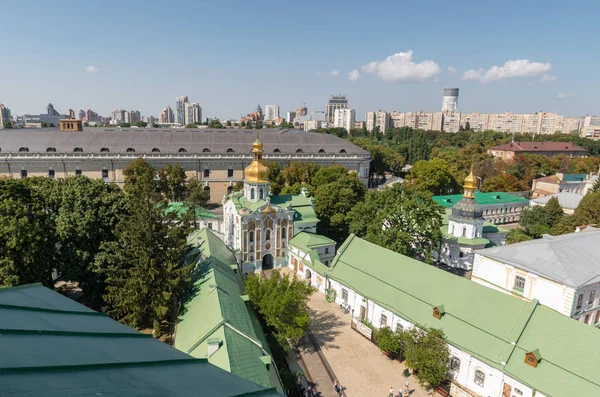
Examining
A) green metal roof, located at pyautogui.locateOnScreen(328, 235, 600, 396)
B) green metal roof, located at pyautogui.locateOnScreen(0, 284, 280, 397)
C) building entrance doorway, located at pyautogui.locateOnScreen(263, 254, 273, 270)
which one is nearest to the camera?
Result: green metal roof, located at pyautogui.locateOnScreen(0, 284, 280, 397)

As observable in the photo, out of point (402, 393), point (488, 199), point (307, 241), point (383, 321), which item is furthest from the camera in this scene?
point (488, 199)

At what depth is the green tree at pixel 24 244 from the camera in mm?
22781

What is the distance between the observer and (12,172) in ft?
213

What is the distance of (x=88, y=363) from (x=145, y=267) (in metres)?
20.8

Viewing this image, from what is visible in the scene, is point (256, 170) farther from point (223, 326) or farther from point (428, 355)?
point (428, 355)

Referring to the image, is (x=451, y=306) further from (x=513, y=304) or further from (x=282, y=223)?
(x=282, y=223)

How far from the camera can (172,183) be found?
60.4 metres

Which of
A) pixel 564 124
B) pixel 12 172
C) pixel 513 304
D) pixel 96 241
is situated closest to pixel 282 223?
pixel 96 241

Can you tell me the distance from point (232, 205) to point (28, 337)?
114 feet

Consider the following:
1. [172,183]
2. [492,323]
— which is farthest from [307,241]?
[172,183]

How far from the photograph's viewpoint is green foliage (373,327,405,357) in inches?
1017

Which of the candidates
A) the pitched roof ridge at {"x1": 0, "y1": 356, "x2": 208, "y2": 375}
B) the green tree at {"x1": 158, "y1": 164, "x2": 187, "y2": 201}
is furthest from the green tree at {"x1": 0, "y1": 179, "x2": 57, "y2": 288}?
the green tree at {"x1": 158, "y1": 164, "x2": 187, "y2": 201}

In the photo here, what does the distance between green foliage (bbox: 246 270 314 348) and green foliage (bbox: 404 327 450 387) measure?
678 cm

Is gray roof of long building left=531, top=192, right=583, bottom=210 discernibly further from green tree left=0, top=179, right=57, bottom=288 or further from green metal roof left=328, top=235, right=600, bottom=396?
green tree left=0, top=179, right=57, bottom=288
